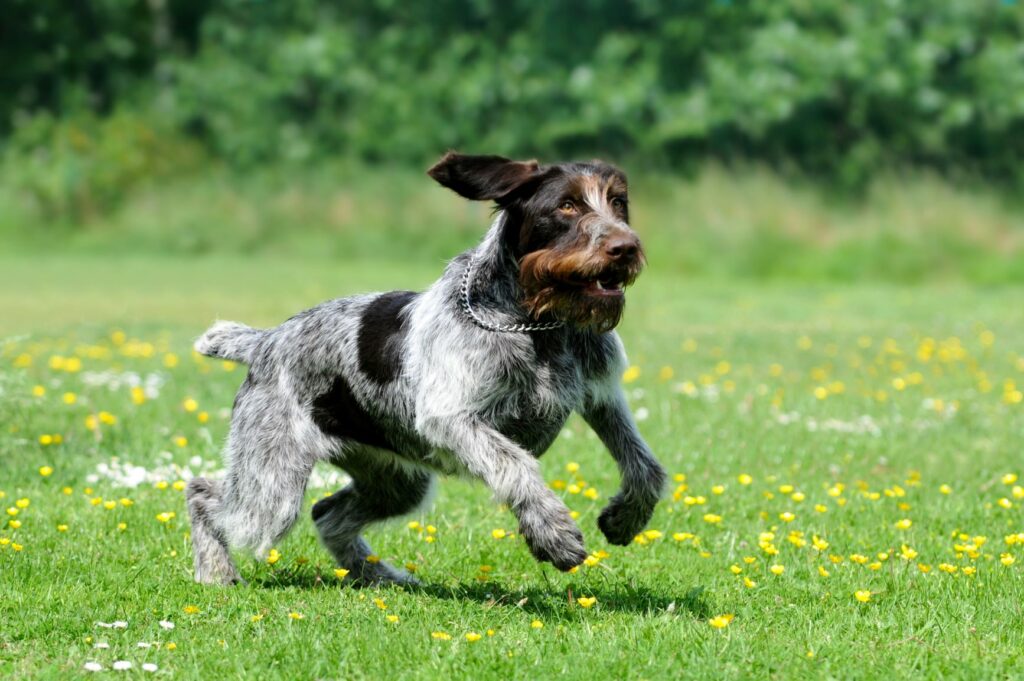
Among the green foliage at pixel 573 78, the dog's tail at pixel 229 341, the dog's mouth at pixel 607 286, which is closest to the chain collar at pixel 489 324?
the dog's mouth at pixel 607 286

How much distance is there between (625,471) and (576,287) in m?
0.87

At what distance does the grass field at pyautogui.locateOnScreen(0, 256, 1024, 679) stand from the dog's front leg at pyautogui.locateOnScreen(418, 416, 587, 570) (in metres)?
0.30

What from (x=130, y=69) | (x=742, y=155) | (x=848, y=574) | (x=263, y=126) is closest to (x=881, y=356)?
(x=848, y=574)

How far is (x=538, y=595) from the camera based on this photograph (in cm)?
581

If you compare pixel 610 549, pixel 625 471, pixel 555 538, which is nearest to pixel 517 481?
pixel 555 538

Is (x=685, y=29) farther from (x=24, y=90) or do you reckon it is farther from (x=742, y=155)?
(x=24, y=90)

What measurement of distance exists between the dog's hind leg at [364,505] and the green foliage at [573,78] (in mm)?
Result: 21736

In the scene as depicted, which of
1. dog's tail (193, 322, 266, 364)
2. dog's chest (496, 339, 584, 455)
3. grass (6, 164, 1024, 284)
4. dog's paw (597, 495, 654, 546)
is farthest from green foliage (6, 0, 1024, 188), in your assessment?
dog's chest (496, 339, 584, 455)

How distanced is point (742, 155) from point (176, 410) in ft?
63.4

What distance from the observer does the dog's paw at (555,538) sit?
5230mm

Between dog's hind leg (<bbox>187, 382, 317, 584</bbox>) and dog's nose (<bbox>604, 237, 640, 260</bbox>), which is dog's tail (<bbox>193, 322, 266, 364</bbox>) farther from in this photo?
dog's nose (<bbox>604, 237, 640, 260</bbox>)

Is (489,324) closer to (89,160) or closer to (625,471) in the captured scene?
(625,471)

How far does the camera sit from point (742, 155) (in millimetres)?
27688

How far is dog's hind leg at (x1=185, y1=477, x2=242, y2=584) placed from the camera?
6027 mm
